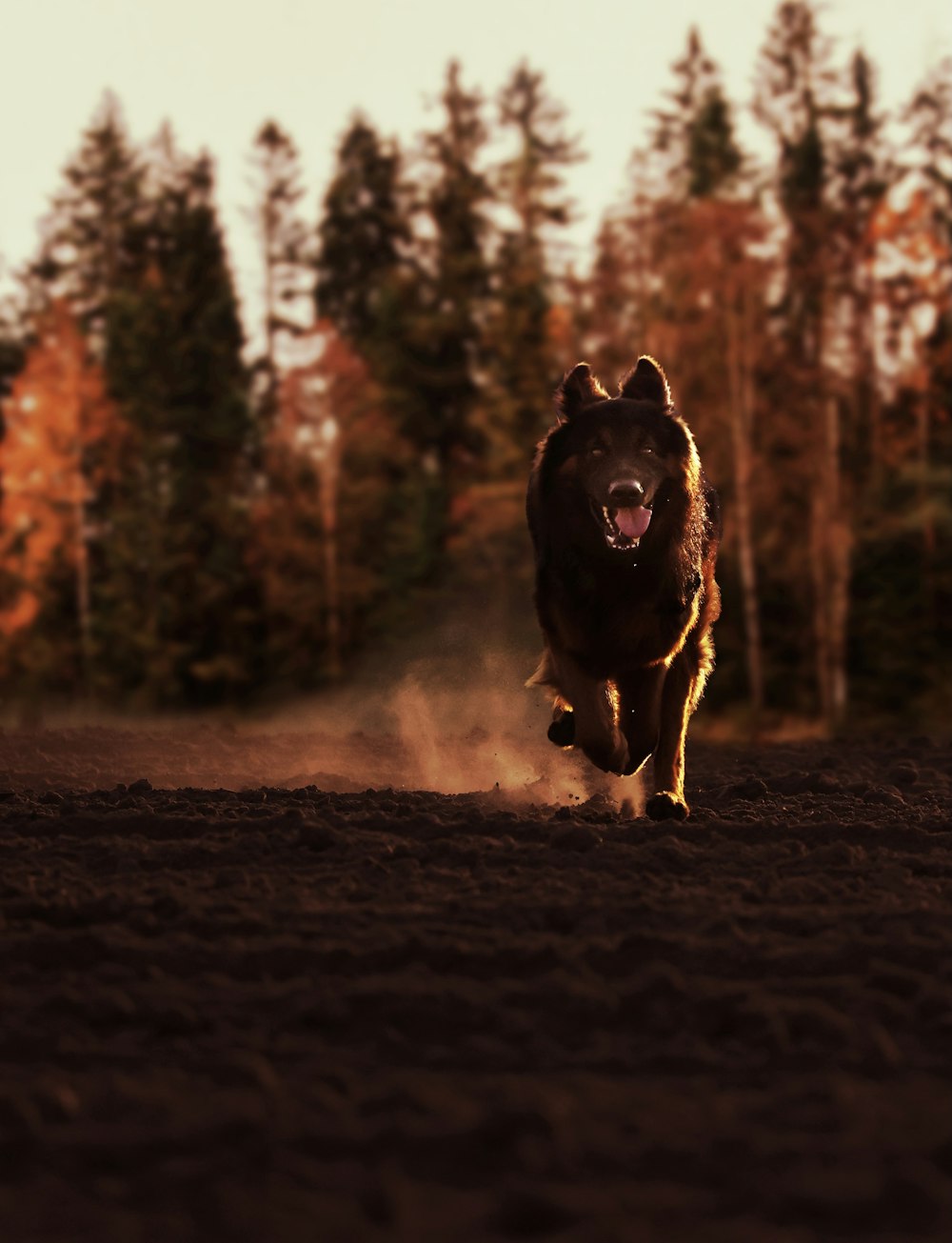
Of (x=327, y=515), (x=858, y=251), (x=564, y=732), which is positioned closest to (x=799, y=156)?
(x=858, y=251)

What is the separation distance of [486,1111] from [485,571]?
34.3m

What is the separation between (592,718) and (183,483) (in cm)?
3753

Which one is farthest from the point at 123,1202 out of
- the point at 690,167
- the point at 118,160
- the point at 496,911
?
the point at 118,160

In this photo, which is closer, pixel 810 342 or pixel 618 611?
pixel 618 611

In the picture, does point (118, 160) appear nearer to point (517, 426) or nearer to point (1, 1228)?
point (517, 426)

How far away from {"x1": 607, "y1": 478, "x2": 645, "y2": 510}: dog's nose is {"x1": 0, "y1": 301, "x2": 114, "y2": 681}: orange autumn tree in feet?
116

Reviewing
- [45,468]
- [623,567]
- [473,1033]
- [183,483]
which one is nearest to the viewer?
[473,1033]

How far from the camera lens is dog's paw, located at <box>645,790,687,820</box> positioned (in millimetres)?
8562

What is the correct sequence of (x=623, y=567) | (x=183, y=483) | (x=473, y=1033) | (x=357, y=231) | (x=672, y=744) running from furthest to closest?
(x=357, y=231) → (x=183, y=483) → (x=672, y=744) → (x=623, y=567) → (x=473, y=1033)

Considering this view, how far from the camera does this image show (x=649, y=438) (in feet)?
27.0

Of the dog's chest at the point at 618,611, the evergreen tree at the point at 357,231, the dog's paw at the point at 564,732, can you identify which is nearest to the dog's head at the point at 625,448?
the dog's chest at the point at 618,611

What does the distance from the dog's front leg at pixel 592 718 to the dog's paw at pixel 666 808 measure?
0.26m

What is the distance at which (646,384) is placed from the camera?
8.60 metres

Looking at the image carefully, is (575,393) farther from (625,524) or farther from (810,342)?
(810,342)
